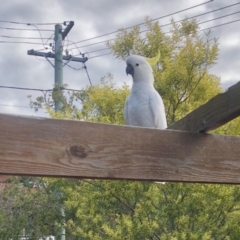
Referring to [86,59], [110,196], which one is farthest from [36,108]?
[110,196]

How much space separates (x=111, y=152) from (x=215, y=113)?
11.0 inches

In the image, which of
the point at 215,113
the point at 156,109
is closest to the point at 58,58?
the point at 156,109

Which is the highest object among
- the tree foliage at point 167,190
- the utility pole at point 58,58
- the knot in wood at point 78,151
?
the utility pole at point 58,58

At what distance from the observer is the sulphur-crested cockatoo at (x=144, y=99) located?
226 cm

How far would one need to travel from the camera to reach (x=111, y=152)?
3.16 ft

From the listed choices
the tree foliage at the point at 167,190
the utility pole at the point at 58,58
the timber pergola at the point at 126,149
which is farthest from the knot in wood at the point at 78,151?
the utility pole at the point at 58,58

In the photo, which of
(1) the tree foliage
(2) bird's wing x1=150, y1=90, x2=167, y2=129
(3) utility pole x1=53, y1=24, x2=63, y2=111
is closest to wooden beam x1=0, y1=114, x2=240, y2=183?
(2) bird's wing x1=150, y1=90, x2=167, y2=129

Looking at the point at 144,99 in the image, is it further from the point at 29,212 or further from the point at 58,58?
the point at 58,58

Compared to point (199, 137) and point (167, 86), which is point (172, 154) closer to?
point (199, 137)

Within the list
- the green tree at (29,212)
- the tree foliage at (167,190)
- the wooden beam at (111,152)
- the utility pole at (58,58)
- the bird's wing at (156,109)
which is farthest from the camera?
the utility pole at (58,58)

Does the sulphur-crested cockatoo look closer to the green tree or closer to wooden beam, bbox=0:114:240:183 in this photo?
wooden beam, bbox=0:114:240:183

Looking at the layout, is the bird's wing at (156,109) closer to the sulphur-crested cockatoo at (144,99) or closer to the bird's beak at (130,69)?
the sulphur-crested cockatoo at (144,99)

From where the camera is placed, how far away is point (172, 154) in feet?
3.40

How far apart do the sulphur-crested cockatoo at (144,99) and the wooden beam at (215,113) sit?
1.13 metres
